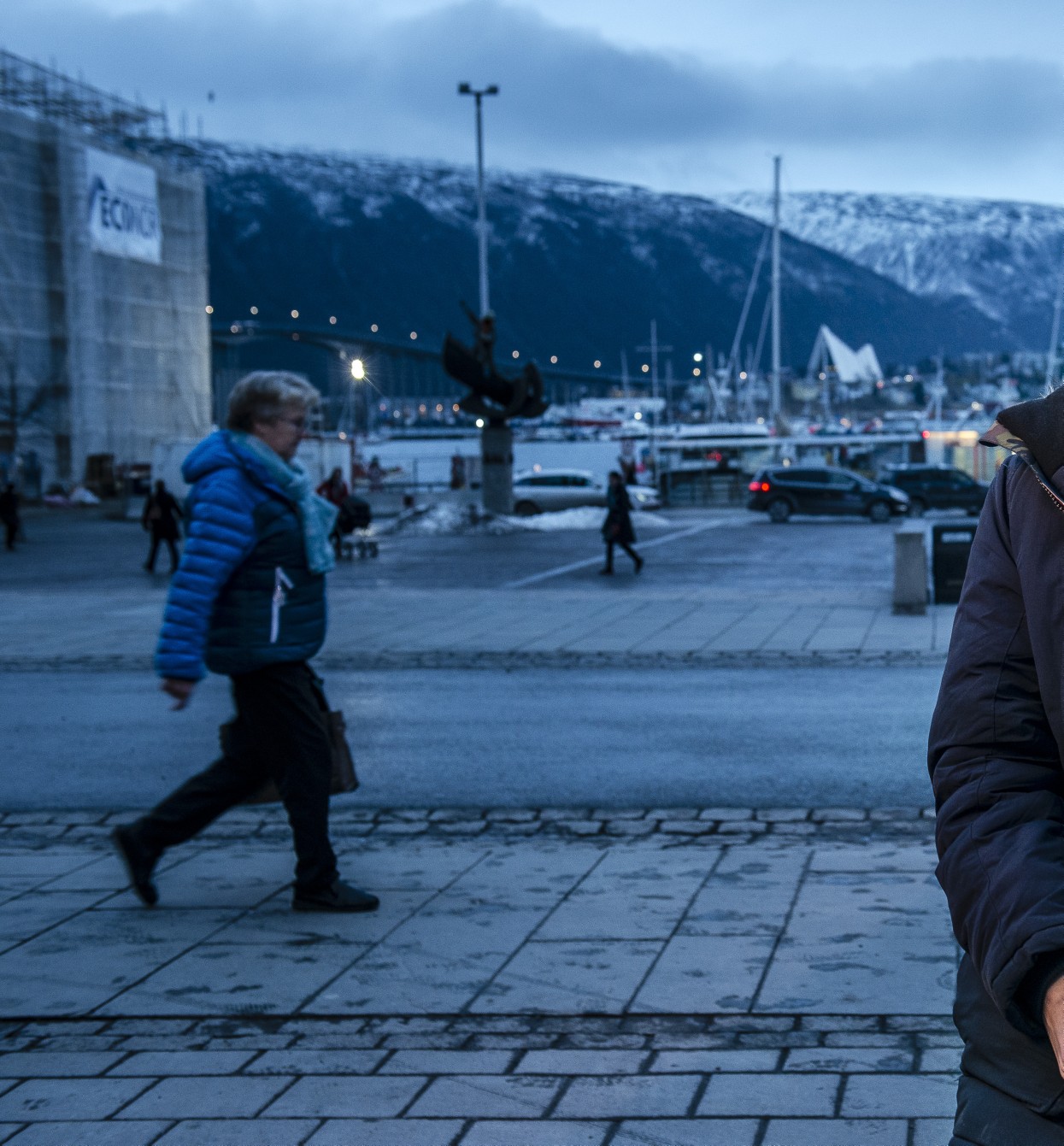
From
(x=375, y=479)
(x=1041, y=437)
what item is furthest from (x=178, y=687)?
(x=375, y=479)

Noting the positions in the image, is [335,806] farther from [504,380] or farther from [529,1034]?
[504,380]

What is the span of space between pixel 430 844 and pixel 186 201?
213 ft

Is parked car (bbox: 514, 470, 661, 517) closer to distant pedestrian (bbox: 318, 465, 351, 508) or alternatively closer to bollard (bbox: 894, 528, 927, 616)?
distant pedestrian (bbox: 318, 465, 351, 508)

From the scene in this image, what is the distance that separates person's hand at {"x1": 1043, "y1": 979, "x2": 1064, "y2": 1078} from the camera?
5.61 feet

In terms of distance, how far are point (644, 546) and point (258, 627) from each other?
25504 millimetres

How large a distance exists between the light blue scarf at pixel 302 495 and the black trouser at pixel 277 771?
37 cm

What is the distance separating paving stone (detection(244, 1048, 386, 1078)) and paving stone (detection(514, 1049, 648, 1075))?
0.38m

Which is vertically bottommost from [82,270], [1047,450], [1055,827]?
[1055,827]

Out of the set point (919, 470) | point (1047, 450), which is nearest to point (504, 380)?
point (919, 470)

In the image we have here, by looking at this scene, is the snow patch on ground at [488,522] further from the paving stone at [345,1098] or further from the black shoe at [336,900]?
the paving stone at [345,1098]

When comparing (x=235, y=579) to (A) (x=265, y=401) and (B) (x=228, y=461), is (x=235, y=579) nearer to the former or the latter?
(B) (x=228, y=461)

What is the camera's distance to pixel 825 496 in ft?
135

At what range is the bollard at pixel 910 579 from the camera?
54.2ft

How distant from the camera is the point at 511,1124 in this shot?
3688mm
